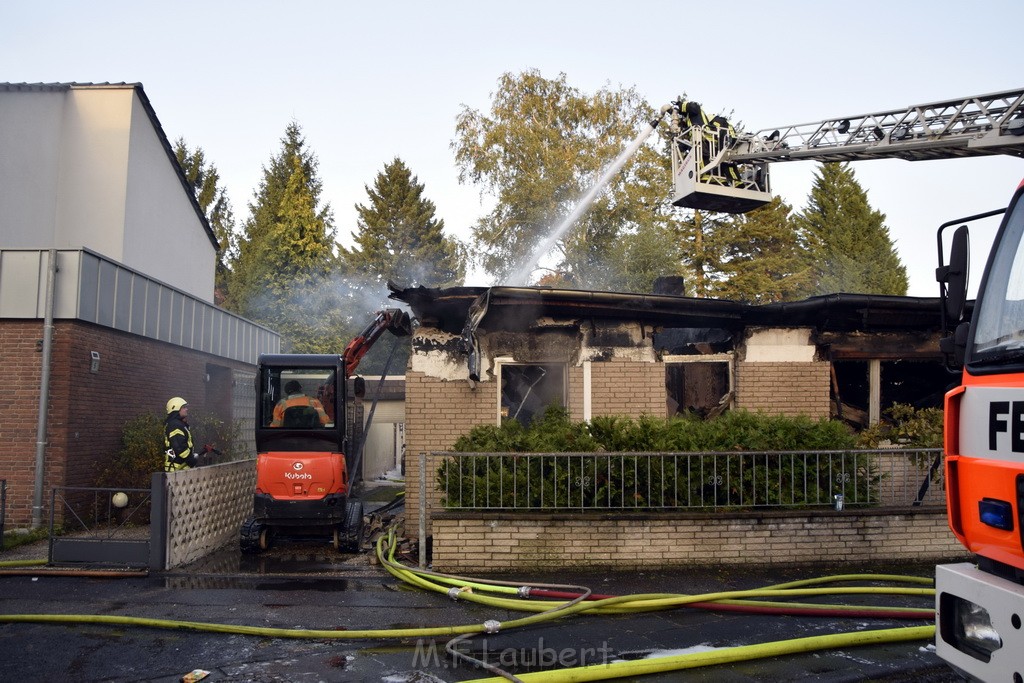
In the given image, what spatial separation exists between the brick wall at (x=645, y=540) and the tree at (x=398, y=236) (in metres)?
31.9

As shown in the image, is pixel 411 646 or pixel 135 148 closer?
pixel 411 646

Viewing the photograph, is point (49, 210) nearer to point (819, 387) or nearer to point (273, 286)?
point (273, 286)

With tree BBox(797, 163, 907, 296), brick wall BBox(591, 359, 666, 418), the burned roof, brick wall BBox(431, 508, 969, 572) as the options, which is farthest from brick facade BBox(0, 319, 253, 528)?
tree BBox(797, 163, 907, 296)

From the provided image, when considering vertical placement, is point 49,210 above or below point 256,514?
above

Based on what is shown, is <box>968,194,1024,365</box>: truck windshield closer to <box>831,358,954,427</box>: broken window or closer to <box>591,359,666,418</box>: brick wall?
<box>591,359,666,418</box>: brick wall

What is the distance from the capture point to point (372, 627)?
6957mm

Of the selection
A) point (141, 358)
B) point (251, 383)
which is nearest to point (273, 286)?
point (251, 383)

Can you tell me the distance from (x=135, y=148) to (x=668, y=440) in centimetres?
1653

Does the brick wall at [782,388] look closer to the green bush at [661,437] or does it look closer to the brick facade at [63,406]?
the green bush at [661,437]

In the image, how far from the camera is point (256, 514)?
1040 centimetres

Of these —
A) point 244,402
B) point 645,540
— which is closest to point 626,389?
point 645,540

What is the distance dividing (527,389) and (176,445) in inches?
201

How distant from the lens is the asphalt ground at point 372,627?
230 inches

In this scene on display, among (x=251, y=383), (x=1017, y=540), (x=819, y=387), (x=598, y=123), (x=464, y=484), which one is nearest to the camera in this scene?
(x=1017, y=540)
